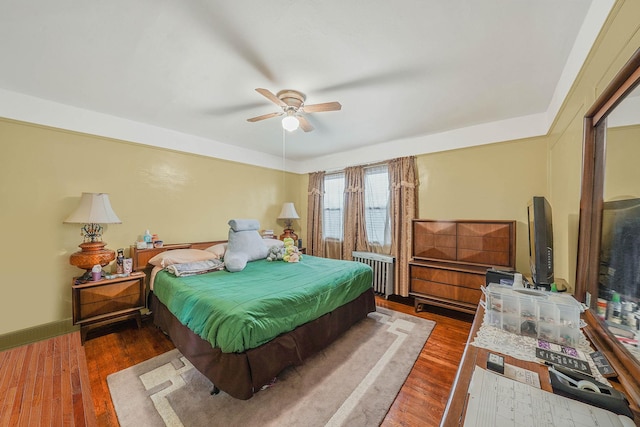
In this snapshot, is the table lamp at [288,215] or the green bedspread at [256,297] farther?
the table lamp at [288,215]

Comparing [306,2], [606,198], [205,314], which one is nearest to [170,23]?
[306,2]

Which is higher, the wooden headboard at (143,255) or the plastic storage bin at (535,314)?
the plastic storage bin at (535,314)

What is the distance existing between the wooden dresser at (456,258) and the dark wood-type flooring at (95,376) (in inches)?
15.0

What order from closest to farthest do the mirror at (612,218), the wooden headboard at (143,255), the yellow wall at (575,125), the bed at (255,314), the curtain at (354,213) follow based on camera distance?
the mirror at (612,218) → the yellow wall at (575,125) → the bed at (255,314) → the wooden headboard at (143,255) → the curtain at (354,213)

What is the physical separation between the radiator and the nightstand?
3184mm

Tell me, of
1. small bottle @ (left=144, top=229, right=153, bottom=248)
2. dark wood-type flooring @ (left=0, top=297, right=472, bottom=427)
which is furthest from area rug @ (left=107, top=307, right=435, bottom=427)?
small bottle @ (left=144, top=229, right=153, bottom=248)

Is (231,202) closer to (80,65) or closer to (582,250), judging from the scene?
(80,65)

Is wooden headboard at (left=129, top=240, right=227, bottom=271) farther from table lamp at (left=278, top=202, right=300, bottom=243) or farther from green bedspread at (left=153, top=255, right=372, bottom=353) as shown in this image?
table lamp at (left=278, top=202, right=300, bottom=243)

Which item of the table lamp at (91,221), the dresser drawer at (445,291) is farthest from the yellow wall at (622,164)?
the table lamp at (91,221)

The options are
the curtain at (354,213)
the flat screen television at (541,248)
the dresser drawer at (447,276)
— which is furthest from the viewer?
the curtain at (354,213)

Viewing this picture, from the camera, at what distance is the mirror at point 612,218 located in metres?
0.84

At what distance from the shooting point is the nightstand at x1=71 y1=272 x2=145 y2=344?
7.60ft

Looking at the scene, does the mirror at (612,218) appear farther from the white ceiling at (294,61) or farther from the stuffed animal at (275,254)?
the stuffed animal at (275,254)

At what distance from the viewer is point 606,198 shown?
3.50ft
